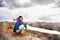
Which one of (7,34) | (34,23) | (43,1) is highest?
(43,1)

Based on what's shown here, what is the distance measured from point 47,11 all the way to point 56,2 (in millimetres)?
139

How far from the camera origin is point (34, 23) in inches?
63.7

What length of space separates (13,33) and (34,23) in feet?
0.86

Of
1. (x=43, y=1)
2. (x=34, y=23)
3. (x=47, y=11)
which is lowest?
(x=34, y=23)

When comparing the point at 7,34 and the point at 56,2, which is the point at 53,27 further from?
the point at 7,34

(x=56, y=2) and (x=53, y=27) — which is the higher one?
(x=56, y=2)

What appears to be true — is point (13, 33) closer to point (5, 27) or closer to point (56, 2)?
point (5, 27)

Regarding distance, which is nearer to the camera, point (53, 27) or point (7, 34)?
point (53, 27)

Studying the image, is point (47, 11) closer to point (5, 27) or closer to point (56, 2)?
point (56, 2)

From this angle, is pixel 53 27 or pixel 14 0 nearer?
pixel 53 27

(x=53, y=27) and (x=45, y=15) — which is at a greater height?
(x=45, y=15)

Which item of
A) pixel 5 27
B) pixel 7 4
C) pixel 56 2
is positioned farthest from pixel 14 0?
pixel 56 2

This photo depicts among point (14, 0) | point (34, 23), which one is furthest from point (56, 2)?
point (14, 0)

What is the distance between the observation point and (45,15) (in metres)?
1.61
